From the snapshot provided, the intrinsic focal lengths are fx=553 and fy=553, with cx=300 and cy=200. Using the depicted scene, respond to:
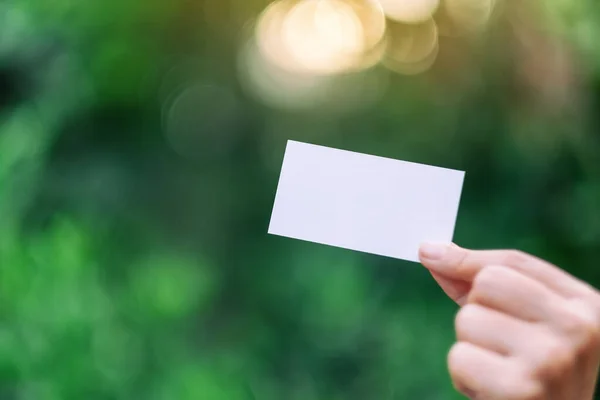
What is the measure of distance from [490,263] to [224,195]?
442mm

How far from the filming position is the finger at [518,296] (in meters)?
0.43

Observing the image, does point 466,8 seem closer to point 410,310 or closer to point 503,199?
point 503,199

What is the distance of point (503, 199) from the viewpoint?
782 mm

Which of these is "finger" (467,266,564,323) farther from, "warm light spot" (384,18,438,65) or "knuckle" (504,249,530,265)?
"warm light spot" (384,18,438,65)

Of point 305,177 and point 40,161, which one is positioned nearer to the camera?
point 305,177

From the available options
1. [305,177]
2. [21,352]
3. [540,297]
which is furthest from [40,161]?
[540,297]

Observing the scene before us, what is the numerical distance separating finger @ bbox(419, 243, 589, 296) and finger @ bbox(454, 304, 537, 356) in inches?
1.6

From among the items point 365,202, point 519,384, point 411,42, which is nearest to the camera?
point 519,384

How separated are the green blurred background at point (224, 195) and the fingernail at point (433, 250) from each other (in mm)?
274

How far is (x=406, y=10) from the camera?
79cm

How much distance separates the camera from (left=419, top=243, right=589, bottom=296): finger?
45 cm

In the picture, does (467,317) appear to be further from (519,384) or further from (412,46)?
(412,46)

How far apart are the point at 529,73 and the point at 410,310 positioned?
1.23 feet

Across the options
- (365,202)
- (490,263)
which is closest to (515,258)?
(490,263)
